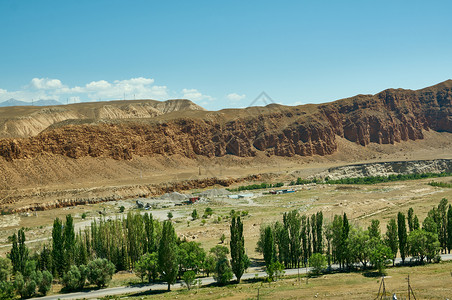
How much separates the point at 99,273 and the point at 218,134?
127747mm

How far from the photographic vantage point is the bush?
4200 cm

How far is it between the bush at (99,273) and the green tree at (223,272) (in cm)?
1092

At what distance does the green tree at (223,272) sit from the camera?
40125mm

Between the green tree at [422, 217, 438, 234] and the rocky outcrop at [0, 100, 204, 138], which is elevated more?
the rocky outcrop at [0, 100, 204, 138]

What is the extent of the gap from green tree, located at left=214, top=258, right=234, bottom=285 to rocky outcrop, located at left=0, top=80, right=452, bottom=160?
9146 centimetres

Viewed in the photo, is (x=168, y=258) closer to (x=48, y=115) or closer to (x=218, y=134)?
(x=218, y=134)

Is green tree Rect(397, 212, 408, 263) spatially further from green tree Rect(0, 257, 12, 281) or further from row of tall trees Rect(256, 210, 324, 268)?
green tree Rect(0, 257, 12, 281)

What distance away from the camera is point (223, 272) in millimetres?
40656

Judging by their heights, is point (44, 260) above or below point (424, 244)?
above

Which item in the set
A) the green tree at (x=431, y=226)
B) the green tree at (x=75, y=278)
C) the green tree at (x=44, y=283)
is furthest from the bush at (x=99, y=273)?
the green tree at (x=431, y=226)

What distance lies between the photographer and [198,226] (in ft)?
Answer: 244

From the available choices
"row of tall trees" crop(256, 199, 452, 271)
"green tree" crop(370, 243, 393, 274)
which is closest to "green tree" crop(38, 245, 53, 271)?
"row of tall trees" crop(256, 199, 452, 271)

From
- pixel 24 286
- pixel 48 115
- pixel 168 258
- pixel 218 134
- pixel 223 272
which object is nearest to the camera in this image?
pixel 24 286

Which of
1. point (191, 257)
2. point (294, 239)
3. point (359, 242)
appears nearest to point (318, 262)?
point (359, 242)
